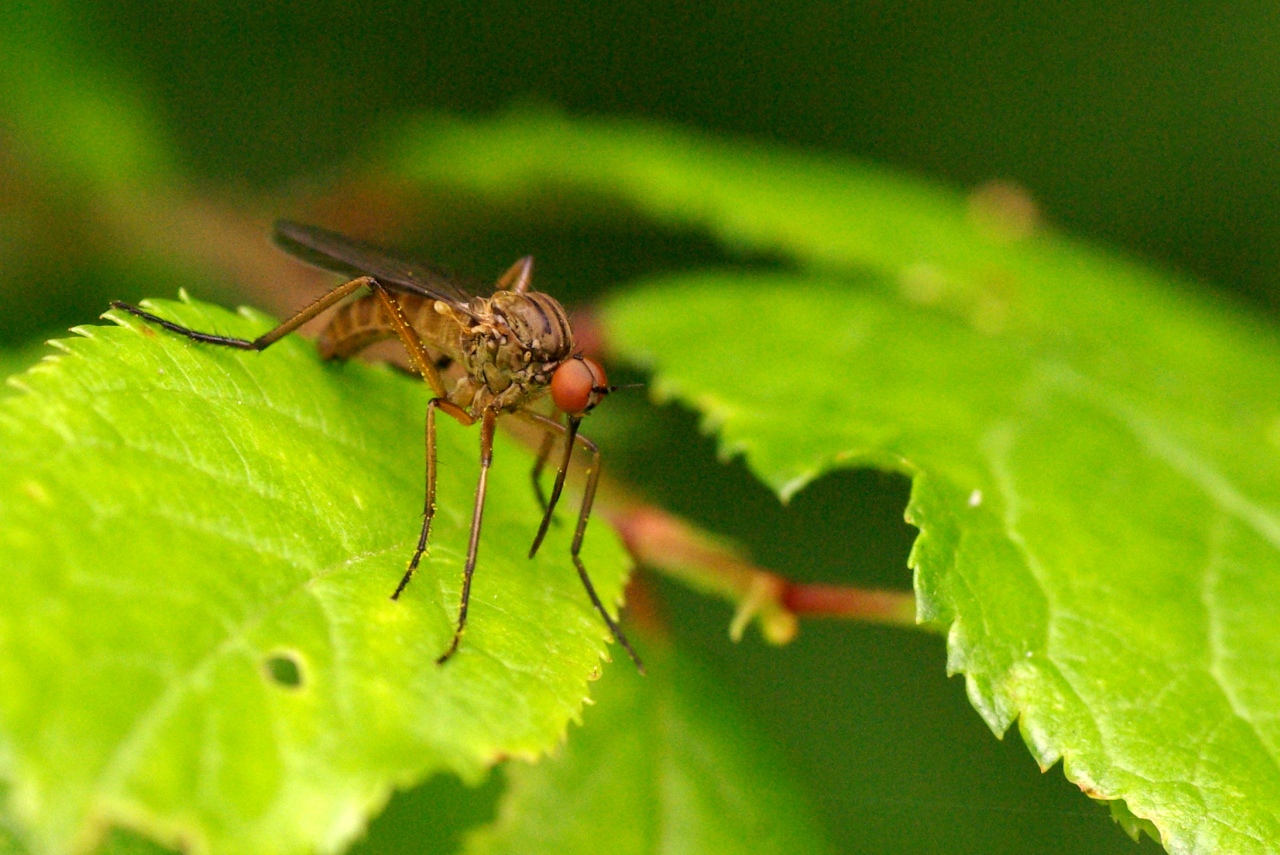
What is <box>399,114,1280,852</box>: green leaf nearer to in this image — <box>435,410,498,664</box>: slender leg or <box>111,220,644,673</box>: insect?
<box>111,220,644,673</box>: insect

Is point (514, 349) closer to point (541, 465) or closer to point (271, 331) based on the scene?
point (541, 465)

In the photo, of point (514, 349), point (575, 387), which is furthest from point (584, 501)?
point (514, 349)

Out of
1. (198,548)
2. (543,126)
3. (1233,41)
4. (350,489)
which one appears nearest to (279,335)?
(350,489)

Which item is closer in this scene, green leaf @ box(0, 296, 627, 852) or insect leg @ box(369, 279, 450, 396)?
green leaf @ box(0, 296, 627, 852)

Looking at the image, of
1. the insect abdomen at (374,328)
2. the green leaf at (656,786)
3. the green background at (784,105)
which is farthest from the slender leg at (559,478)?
the green background at (784,105)

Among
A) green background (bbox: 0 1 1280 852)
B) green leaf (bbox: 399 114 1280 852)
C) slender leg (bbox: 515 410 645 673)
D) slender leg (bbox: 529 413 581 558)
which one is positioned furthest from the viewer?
green background (bbox: 0 1 1280 852)

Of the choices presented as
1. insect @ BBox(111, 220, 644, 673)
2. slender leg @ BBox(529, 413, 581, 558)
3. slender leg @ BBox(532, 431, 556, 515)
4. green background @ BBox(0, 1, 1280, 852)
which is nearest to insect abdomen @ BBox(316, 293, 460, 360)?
insect @ BBox(111, 220, 644, 673)
